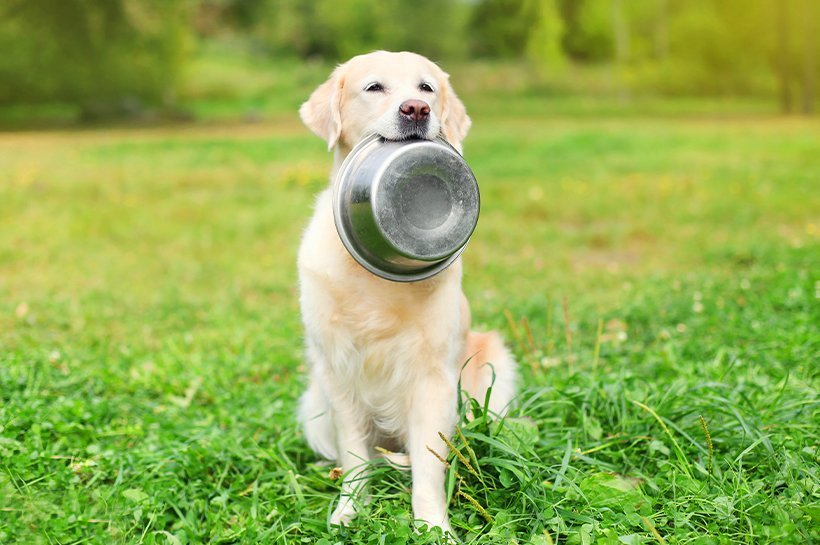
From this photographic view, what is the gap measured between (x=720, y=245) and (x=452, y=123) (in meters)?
5.18

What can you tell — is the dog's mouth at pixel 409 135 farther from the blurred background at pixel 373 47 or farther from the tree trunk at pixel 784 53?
the tree trunk at pixel 784 53

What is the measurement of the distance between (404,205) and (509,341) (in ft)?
8.32

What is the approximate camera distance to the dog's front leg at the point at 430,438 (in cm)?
285

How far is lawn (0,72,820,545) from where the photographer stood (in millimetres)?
2809

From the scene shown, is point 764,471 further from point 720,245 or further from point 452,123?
point 720,245

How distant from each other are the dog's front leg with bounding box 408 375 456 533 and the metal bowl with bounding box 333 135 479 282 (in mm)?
489

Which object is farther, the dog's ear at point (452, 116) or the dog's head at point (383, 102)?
the dog's ear at point (452, 116)

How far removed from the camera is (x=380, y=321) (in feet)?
9.63

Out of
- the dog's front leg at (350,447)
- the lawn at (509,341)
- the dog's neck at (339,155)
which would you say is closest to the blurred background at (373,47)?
the lawn at (509,341)

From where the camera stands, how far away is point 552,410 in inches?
132

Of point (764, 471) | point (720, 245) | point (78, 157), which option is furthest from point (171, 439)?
point (78, 157)

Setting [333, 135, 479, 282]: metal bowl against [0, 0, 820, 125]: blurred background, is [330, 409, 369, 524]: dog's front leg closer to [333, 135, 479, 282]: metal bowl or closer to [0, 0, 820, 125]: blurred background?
[333, 135, 479, 282]: metal bowl

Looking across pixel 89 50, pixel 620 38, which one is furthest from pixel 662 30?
pixel 89 50

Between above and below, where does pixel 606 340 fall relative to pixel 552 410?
below
